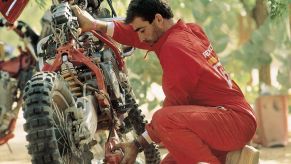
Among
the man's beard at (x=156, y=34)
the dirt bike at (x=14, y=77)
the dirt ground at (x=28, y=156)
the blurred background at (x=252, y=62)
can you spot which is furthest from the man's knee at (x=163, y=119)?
the dirt bike at (x=14, y=77)

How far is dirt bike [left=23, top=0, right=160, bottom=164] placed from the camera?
372cm

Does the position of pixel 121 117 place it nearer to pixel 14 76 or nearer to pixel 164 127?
pixel 164 127

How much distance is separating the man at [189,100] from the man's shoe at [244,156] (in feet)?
0.10

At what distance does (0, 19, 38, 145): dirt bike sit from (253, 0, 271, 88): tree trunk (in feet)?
8.95

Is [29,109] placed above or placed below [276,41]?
below

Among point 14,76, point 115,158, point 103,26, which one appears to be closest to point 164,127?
point 115,158

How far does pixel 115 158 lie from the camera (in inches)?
168

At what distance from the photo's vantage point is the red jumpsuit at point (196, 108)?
387cm

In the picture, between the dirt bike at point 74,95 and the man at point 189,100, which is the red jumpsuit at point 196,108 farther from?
the dirt bike at point 74,95

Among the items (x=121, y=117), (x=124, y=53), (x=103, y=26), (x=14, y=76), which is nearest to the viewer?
(x=103, y=26)

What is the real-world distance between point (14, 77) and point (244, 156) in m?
5.07

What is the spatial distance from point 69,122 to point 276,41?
516 cm

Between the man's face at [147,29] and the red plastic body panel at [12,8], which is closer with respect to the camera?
the man's face at [147,29]

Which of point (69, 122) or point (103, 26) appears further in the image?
point (103, 26)
